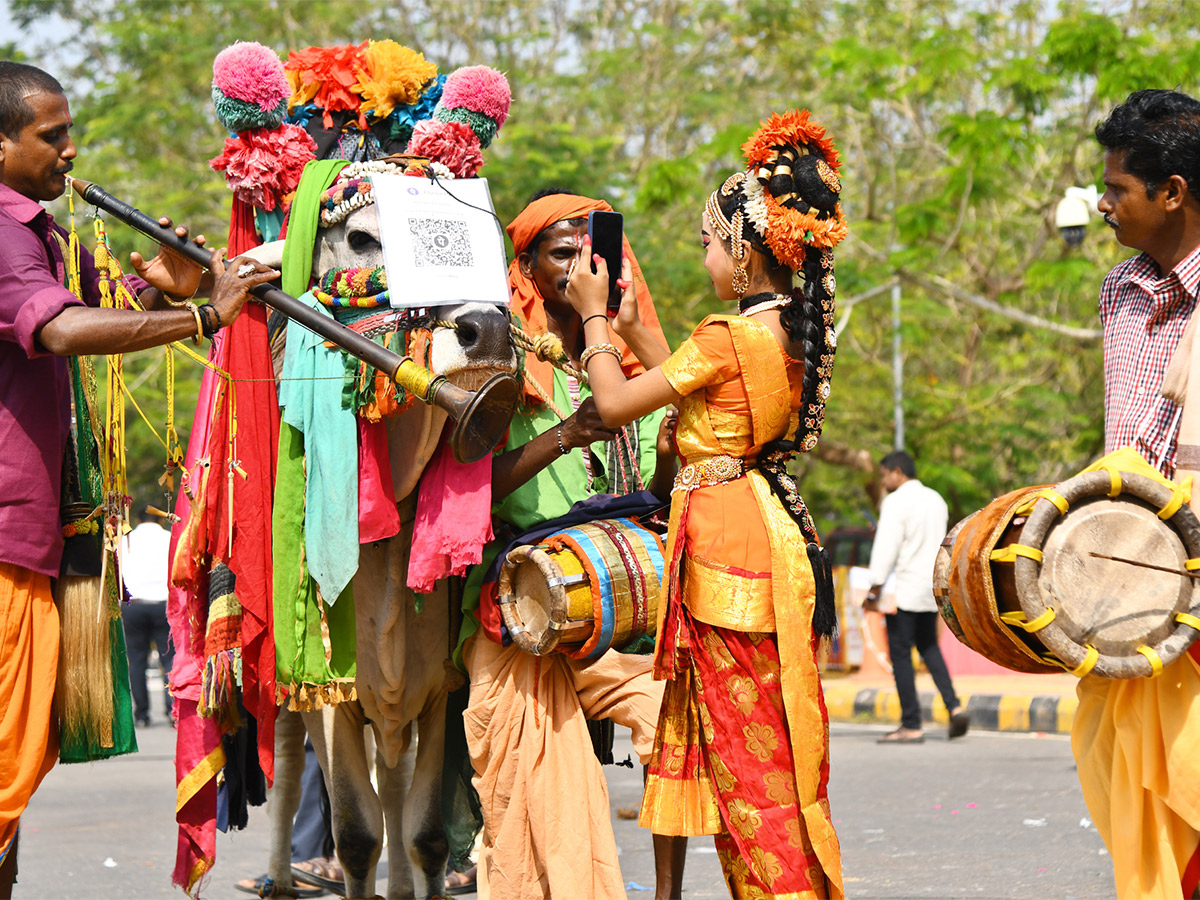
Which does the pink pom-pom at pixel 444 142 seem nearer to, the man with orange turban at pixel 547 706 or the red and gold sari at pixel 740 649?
the man with orange turban at pixel 547 706

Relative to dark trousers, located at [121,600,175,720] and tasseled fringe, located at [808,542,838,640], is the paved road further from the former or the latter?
dark trousers, located at [121,600,175,720]

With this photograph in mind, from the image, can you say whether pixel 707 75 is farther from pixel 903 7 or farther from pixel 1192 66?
pixel 1192 66

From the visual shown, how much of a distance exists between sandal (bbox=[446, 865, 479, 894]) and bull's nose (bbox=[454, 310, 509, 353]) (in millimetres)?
2811

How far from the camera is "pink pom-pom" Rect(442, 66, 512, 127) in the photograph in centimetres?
509

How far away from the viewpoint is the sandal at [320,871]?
6184mm

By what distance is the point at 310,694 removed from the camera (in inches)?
188

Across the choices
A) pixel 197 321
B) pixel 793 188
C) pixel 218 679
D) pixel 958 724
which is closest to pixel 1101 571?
pixel 793 188

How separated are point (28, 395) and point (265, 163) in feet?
4.01

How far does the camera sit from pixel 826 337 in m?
4.33

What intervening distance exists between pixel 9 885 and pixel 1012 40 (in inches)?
659

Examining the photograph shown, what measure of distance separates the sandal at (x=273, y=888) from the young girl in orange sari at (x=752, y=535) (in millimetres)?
2164

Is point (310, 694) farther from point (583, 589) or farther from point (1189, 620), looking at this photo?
point (1189, 620)

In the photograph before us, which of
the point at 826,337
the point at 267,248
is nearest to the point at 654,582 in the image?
the point at 826,337

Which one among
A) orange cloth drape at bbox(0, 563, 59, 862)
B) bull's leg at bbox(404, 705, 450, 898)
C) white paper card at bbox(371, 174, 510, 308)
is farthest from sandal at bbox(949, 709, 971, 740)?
orange cloth drape at bbox(0, 563, 59, 862)
